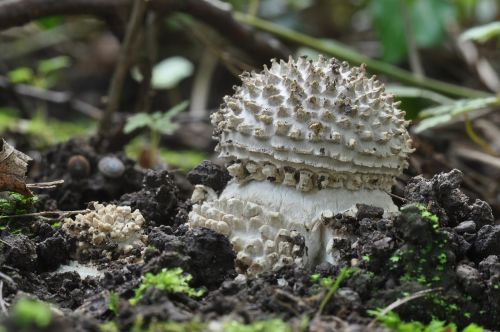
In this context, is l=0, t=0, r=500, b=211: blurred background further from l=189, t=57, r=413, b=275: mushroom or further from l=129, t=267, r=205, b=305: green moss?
l=129, t=267, r=205, b=305: green moss

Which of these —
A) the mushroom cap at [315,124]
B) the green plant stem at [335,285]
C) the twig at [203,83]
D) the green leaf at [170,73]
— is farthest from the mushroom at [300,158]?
the twig at [203,83]

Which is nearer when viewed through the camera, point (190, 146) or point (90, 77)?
point (190, 146)

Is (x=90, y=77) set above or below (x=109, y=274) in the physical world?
above

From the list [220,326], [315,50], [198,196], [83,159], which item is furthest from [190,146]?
[220,326]

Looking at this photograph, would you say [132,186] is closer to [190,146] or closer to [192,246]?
[192,246]

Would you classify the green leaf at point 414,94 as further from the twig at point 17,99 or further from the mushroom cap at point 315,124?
the twig at point 17,99
